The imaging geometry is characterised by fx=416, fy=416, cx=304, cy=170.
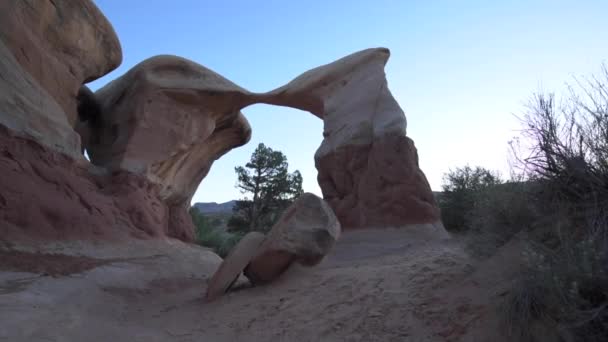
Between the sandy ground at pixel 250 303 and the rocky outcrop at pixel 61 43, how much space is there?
3.79m

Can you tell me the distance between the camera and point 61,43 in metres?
9.26

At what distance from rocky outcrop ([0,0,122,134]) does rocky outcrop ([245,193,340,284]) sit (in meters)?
5.86

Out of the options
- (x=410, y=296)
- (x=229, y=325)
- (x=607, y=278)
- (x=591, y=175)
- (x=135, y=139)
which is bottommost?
(x=229, y=325)

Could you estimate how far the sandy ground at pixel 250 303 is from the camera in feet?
11.3

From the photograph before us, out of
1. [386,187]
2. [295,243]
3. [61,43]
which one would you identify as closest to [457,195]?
[386,187]

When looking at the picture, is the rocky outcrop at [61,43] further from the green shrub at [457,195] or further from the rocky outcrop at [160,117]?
the green shrub at [457,195]

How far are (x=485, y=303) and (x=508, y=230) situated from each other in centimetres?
89

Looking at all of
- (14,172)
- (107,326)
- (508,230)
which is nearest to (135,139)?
(14,172)

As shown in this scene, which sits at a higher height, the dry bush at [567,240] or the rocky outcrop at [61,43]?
the rocky outcrop at [61,43]

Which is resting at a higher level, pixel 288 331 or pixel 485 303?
pixel 485 303

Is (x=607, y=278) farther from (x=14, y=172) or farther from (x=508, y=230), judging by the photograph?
(x=14, y=172)

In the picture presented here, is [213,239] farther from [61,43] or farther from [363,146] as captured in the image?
[61,43]

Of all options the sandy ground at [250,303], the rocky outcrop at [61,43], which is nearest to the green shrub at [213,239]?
the rocky outcrop at [61,43]

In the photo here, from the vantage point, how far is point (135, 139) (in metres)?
11.0
